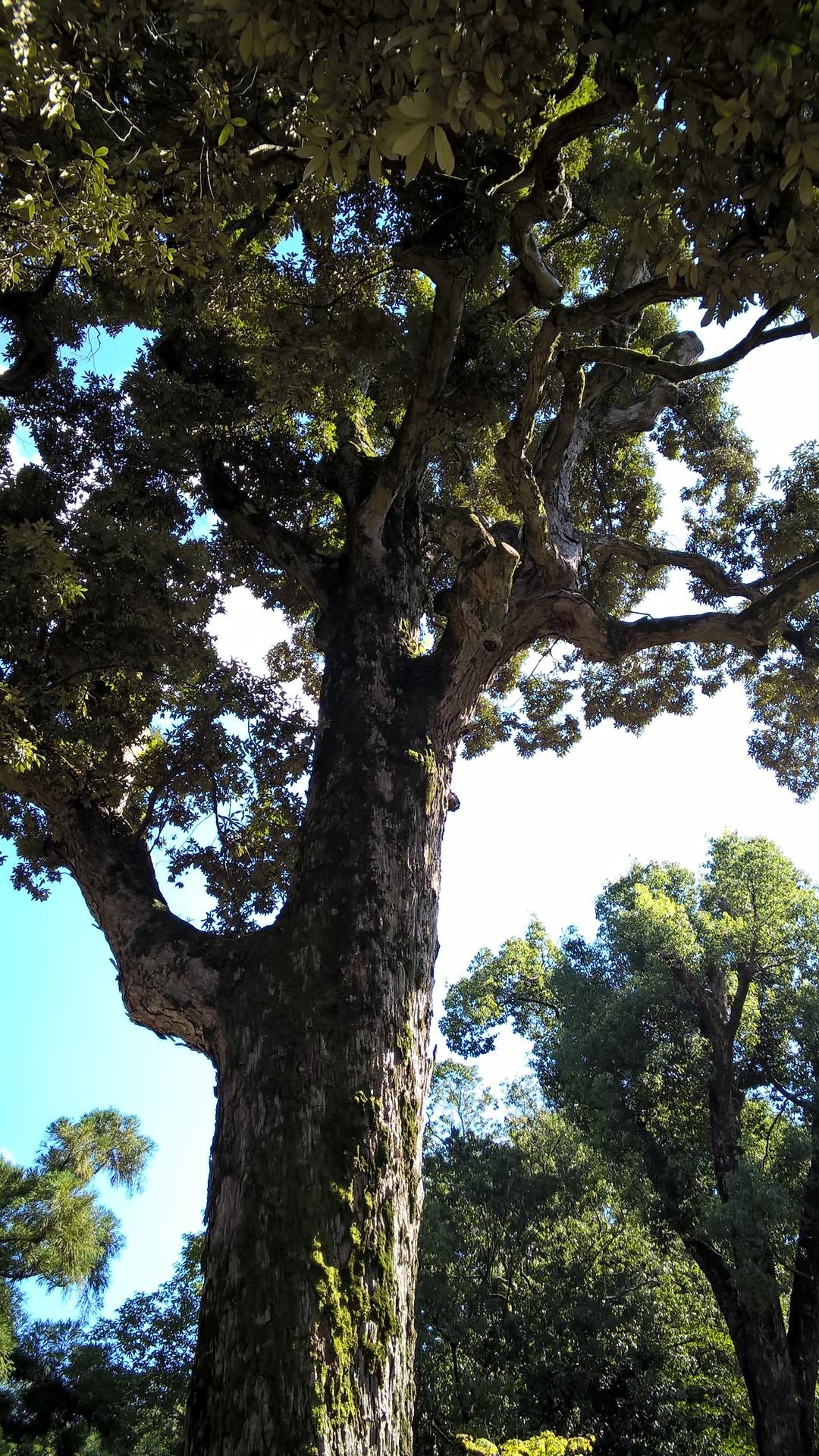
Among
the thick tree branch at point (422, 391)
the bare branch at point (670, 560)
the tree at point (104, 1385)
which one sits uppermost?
the bare branch at point (670, 560)

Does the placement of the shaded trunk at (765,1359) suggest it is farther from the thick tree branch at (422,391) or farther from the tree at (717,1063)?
the thick tree branch at (422,391)

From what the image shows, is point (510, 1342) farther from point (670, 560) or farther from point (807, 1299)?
point (670, 560)

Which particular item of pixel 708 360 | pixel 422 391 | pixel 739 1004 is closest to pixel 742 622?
pixel 708 360

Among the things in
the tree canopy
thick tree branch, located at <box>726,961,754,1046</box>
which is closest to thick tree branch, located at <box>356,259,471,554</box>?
the tree canopy

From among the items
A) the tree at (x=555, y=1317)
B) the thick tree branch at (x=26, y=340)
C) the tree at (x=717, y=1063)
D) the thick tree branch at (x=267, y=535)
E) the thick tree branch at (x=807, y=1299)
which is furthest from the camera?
the tree at (x=555, y=1317)

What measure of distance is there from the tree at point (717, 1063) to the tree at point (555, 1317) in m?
1.03

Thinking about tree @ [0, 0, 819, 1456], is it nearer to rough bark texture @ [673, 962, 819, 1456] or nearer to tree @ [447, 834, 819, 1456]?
tree @ [447, 834, 819, 1456]

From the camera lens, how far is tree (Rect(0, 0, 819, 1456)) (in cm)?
270

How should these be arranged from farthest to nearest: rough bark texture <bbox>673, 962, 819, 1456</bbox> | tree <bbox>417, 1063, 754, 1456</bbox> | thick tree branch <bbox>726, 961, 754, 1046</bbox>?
thick tree branch <bbox>726, 961, 754, 1046</bbox>, tree <bbox>417, 1063, 754, 1456</bbox>, rough bark texture <bbox>673, 962, 819, 1456</bbox>

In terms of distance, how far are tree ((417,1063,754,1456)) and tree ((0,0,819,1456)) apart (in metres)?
6.91

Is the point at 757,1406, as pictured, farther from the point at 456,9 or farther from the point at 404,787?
the point at 456,9

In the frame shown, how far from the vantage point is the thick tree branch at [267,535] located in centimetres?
637

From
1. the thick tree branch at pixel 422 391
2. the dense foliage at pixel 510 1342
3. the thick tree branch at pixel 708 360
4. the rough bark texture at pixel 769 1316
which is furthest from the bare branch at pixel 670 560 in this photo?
the dense foliage at pixel 510 1342

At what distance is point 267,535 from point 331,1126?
4705 millimetres
